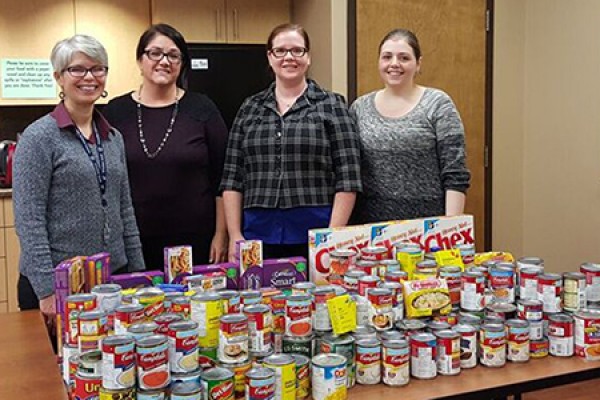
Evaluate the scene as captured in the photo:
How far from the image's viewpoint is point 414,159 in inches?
101

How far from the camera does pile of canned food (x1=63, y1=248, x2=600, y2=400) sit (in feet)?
4.47

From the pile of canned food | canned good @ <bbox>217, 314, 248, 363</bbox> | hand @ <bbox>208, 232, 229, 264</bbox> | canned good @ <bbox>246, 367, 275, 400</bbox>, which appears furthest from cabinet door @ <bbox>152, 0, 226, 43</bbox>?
canned good @ <bbox>246, 367, 275, 400</bbox>

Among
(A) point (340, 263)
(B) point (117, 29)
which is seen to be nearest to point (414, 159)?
(A) point (340, 263)

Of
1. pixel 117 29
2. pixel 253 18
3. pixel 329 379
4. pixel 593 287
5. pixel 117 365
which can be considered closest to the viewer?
pixel 117 365

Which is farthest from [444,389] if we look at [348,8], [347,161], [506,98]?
[506,98]

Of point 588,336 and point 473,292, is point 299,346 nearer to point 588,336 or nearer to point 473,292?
point 473,292

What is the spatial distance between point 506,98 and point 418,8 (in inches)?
32.2

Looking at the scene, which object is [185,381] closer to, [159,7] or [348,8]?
[348,8]

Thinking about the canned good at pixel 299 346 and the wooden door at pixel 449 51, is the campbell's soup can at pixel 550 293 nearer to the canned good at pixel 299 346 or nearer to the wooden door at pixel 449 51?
the canned good at pixel 299 346

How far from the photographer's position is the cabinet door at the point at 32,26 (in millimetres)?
4184

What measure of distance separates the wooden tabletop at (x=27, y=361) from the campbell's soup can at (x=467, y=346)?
0.89 m

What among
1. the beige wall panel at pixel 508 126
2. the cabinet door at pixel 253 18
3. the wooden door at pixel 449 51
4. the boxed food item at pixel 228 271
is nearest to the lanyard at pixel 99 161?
the boxed food item at pixel 228 271

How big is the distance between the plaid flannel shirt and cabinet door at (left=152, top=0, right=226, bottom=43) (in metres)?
2.04

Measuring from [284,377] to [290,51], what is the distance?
1.40 metres
